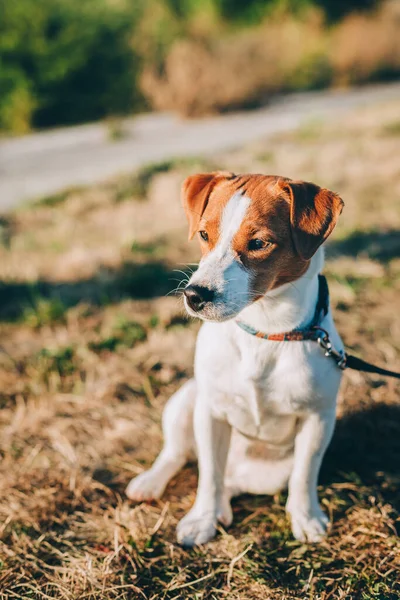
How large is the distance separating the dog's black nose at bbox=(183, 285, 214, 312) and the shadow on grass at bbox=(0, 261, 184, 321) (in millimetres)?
3144

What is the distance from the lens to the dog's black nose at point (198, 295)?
2.28 meters

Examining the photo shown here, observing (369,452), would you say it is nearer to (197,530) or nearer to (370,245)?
(197,530)

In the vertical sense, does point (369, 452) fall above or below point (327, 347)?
below

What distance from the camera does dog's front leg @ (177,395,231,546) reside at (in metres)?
2.78

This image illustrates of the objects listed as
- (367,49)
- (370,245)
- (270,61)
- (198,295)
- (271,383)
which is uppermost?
(367,49)

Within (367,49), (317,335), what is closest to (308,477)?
(317,335)

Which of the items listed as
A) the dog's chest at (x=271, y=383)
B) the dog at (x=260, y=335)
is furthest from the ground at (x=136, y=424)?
the dog's chest at (x=271, y=383)

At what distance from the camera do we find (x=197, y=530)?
2855 millimetres

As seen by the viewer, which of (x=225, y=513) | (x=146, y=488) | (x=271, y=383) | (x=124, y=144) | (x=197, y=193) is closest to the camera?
(x=271, y=383)

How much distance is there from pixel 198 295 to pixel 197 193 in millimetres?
685

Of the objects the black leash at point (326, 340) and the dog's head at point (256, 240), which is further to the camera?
the black leash at point (326, 340)

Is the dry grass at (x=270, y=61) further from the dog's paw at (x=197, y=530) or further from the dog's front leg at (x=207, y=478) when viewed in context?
the dog's paw at (x=197, y=530)

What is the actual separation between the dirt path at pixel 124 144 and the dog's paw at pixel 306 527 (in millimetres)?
6503

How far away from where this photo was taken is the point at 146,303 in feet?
17.4
